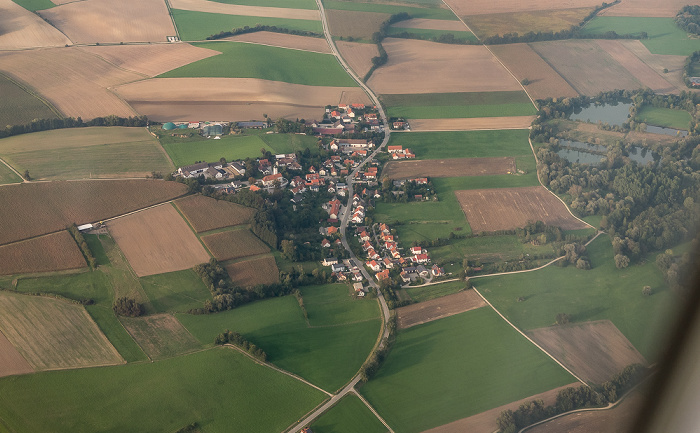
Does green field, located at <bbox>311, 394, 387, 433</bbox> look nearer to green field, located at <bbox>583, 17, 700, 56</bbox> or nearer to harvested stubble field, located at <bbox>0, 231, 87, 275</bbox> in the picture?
harvested stubble field, located at <bbox>0, 231, 87, 275</bbox>

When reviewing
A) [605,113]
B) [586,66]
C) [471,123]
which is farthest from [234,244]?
[586,66]

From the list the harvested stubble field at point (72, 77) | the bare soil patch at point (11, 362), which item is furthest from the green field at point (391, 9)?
the bare soil patch at point (11, 362)

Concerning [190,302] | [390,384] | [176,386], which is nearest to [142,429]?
[176,386]

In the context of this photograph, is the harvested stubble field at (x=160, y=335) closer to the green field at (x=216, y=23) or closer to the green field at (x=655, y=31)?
the green field at (x=216, y=23)

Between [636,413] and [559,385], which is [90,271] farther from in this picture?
[636,413]

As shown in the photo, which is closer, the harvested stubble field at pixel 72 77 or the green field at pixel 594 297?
the green field at pixel 594 297
